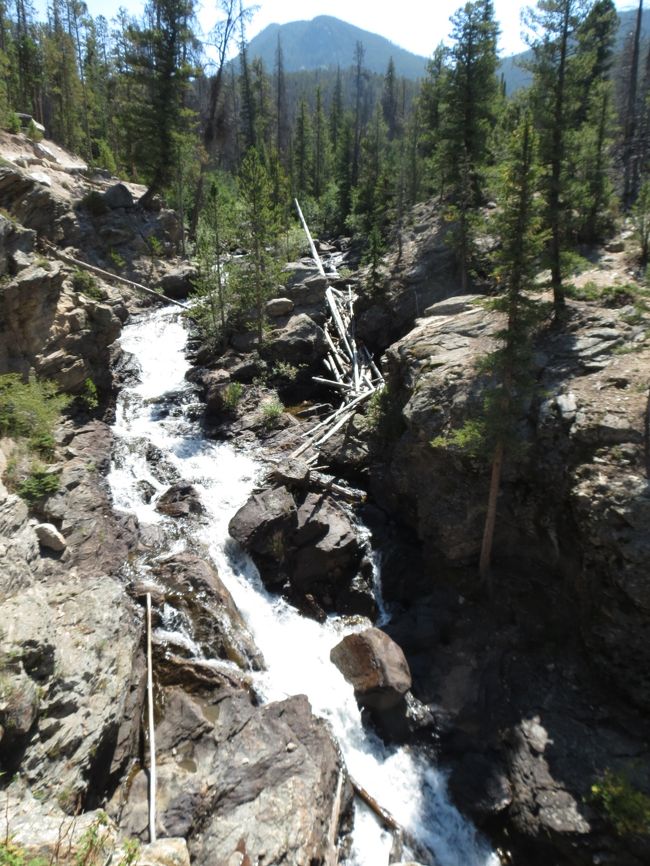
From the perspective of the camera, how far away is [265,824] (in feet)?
24.7

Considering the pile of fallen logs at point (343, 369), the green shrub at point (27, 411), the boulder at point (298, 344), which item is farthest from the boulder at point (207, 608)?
the boulder at point (298, 344)

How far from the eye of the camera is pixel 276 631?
11977mm

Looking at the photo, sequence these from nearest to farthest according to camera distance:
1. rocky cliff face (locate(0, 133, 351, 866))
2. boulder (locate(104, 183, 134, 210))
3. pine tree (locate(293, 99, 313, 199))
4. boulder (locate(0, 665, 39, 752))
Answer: boulder (locate(0, 665, 39, 752)) → rocky cliff face (locate(0, 133, 351, 866)) → boulder (locate(104, 183, 134, 210)) → pine tree (locate(293, 99, 313, 199))

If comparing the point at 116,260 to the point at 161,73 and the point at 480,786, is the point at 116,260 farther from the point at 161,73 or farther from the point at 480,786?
the point at 480,786

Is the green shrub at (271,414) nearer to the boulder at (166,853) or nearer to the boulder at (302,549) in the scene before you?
the boulder at (302,549)

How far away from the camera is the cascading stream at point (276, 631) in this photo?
921 centimetres

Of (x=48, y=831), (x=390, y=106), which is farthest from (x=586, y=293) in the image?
(x=390, y=106)

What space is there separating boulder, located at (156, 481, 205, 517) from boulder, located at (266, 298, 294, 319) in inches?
483

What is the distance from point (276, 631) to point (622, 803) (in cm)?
756

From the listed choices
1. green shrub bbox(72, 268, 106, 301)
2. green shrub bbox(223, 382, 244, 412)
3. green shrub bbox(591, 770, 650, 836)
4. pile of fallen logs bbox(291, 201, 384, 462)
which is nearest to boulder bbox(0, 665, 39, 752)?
green shrub bbox(591, 770, 650, 836)

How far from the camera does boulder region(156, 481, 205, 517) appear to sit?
14031 millimetres

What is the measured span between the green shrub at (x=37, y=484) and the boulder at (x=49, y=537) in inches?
37.9

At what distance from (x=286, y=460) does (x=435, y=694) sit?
7.85 m

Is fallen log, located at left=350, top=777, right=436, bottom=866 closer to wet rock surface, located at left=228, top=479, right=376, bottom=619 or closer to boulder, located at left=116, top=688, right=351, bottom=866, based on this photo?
boulder, located at left=116, top=688, right=351, bottom=866
